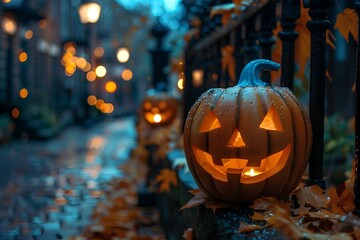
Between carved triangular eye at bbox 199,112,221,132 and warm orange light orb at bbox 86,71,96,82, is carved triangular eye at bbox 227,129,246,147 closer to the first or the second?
carved triangular eye at bbox 199,112,221,132

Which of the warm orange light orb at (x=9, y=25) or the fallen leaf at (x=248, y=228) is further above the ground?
the warm orange light orb at (x=9, y=25)

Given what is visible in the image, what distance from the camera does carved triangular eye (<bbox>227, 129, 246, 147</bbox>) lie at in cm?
205

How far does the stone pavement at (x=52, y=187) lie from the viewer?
15.2 ft

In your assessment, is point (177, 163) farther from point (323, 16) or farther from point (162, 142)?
point (162, 142)

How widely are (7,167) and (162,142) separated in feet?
14.8

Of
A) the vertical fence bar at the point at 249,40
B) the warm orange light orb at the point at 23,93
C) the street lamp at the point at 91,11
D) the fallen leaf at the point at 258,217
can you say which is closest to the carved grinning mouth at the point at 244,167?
the fallen leaf at the point at 258,217

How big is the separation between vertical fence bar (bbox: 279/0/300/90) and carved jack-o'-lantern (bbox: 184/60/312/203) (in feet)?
1.34

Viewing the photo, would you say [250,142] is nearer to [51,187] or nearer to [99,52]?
[51,187]

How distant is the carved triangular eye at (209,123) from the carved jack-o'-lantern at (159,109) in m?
5.78

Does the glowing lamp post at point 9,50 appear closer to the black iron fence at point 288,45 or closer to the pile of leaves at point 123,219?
the pile of leaves at point 123,219

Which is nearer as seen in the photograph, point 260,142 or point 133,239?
point 260,142

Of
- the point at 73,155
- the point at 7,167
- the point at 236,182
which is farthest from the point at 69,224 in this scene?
the point at 73,155

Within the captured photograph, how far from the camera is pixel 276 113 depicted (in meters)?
2.05

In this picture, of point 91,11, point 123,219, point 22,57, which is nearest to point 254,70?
point 123,219
